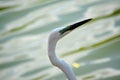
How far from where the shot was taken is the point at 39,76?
4910 millimetres

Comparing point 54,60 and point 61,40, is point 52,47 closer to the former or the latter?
point 54,60

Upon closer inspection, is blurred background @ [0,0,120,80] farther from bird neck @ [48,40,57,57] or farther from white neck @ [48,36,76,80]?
bird neck @ [48,40,57,57]

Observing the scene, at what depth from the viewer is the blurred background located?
493cm

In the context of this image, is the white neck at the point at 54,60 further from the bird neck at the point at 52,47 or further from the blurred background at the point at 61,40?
the blurred background at the point at 61,40

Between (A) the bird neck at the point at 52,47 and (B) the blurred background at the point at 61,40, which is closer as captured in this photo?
(A) the bird neck at the point at 52,47

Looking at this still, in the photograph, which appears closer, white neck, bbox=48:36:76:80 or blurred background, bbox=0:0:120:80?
white neck, bbox=48:36:76:80

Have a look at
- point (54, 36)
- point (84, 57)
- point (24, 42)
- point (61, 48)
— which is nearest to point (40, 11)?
point (24, 42)

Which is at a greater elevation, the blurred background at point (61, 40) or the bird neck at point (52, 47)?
the blurred background at point (61, 40)

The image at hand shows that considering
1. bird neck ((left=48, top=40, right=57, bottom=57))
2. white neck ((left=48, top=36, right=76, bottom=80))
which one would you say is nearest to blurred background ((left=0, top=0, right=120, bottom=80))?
white neck ((left=48, top=36, right=76, bottom=80))

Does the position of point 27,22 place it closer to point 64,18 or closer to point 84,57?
point 64,18

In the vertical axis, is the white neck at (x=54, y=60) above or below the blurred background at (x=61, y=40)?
below

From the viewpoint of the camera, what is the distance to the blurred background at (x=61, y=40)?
16.2 ft

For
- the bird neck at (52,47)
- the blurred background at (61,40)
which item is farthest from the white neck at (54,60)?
the blurred background at (61,40)

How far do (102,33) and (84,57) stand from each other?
0.71m
